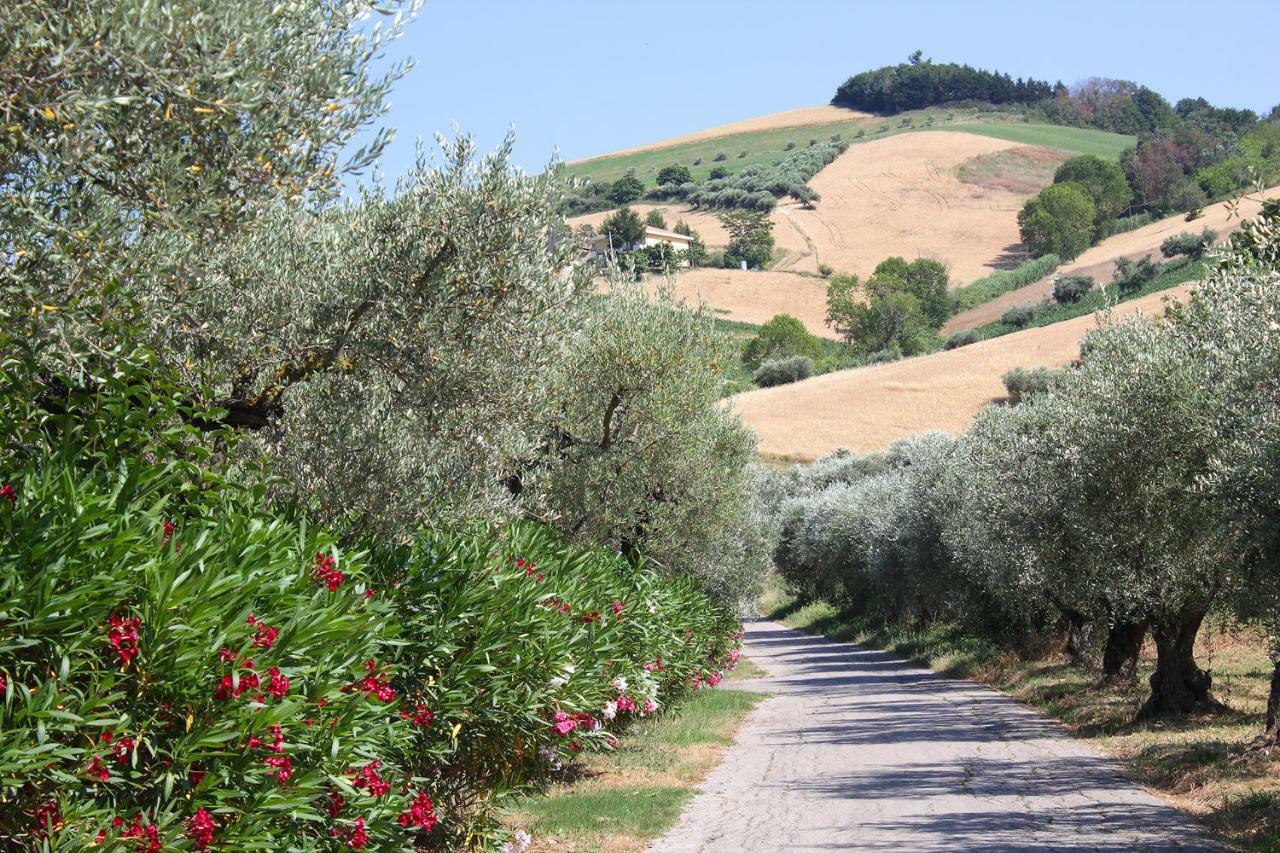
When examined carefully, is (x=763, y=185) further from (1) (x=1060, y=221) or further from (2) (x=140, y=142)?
(2) (x=140, y=142)

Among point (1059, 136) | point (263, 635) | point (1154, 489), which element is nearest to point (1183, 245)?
point (1154, 489)

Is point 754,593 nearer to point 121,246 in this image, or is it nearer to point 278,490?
point 278,490

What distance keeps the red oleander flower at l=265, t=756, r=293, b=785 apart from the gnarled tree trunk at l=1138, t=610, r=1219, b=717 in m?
17.9

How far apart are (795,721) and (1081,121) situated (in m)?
192

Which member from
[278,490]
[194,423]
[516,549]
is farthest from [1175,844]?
[194,423]

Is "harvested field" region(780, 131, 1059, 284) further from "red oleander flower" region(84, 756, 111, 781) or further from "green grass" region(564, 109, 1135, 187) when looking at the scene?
"red oleander flower" region(84, 756, 111, 781)

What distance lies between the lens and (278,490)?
9.55 m

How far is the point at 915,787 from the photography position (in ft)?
50.4

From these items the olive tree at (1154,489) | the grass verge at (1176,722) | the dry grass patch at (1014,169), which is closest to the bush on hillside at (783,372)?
the grass verge at (1176,722)

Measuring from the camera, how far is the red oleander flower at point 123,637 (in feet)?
17.0

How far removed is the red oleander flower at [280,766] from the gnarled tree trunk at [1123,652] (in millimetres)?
21846

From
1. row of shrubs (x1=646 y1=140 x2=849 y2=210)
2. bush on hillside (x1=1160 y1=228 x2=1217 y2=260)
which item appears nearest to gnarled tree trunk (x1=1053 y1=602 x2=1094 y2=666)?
bush on hillside (x1=1160 y1=228 x2=1217 y2=260)

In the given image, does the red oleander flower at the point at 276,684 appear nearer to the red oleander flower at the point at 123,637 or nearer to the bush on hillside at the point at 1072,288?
the red oleander flower at the point at 123,637

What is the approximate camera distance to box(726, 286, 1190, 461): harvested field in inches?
3022
